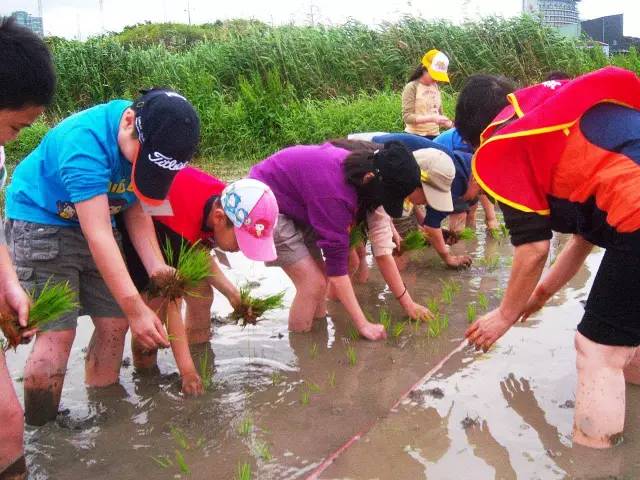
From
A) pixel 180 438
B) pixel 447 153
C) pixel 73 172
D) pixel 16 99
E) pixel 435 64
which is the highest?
pixel 16 99

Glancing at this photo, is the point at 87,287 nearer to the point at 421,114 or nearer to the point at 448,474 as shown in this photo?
the point at 448,474

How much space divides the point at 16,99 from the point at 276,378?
1734 mm

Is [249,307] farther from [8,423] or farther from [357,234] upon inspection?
[8,423]

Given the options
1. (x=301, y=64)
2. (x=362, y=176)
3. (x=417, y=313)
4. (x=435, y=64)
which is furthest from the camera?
(x=301, y=64)

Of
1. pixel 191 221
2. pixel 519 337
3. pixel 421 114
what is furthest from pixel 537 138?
pixel 421 114

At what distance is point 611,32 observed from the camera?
16.1 m

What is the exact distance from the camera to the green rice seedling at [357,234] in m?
4.10

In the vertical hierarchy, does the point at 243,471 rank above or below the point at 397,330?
above

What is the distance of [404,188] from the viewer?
3.46 metres

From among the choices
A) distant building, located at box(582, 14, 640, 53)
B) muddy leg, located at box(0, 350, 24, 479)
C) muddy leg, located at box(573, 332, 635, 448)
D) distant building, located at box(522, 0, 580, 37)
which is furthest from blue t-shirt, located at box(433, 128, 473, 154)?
distant building, located at box(582, 14, 640, 53)

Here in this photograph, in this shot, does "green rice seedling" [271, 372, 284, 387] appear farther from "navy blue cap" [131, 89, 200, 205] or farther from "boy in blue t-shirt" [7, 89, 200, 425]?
"navy blue cap" [131, 89, 200, 205]

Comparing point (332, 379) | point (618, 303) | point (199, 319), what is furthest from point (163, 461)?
point (618, 303)

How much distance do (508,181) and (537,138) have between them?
18 centimetres

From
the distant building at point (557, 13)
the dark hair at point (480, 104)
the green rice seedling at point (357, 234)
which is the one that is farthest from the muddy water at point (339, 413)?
the distant building at point (557, 13)
